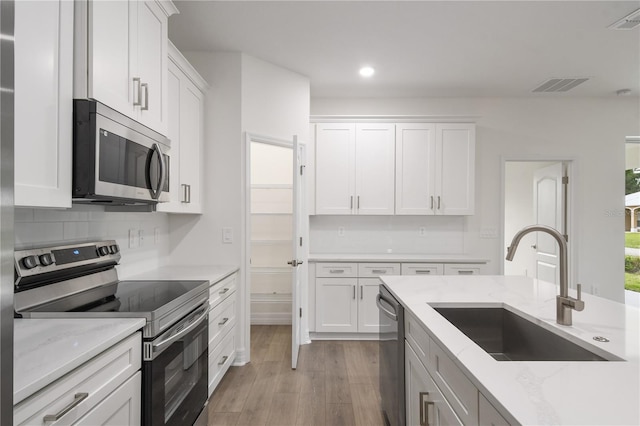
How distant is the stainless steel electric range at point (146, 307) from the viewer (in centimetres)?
135

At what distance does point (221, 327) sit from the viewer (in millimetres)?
2457

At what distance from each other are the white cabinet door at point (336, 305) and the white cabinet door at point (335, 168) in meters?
0.82

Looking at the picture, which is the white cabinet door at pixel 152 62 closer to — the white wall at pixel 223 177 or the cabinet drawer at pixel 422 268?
the white wall at pixel 223 177

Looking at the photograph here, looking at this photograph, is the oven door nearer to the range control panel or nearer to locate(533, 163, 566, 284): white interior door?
the range control panel

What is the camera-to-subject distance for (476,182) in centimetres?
408

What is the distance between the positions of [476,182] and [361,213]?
1.56 m

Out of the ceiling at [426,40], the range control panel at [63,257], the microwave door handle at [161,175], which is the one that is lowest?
the range control panel at [63,257]

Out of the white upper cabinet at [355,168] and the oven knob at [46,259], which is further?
the white upper cabinet at [355,168]

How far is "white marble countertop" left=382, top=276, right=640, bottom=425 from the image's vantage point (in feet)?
2.12

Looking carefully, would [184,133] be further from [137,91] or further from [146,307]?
[146,307]

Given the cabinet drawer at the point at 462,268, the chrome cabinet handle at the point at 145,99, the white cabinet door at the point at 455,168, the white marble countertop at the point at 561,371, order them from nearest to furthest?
the white marble countertop at the point at 561,371 < the chrome cabinet handle at the point at 145,99 < the cabinet drawer at the point at 462,268 < the white cabinet door at the point at 455,168

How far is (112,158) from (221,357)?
170 centimetres

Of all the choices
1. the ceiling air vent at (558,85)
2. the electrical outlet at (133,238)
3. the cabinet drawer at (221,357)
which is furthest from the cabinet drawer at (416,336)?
the ceiling air vent at (558,85)

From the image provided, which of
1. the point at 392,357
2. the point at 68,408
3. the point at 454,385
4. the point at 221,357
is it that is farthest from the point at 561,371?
the point at 221,357
